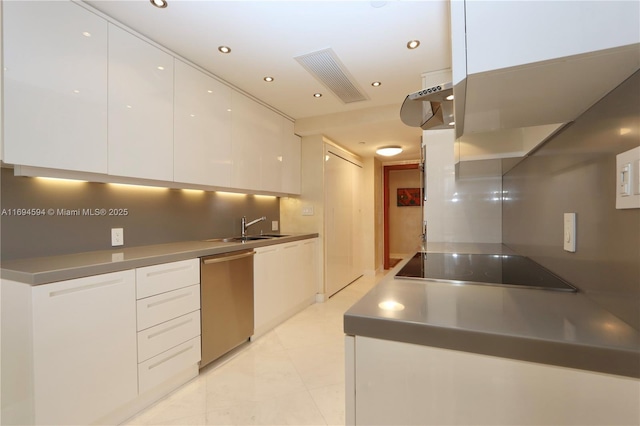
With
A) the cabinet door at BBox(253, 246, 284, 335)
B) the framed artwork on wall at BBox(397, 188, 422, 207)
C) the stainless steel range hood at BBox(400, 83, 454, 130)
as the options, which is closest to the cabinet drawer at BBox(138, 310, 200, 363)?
the cabinet door at BBox(253, 246, 284, 335)

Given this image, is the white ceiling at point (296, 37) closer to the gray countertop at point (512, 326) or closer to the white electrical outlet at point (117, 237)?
the white electrical outlet at point (117, 237)

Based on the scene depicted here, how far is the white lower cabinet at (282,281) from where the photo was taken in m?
2.64

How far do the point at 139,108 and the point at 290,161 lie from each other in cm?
190

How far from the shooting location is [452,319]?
607mm

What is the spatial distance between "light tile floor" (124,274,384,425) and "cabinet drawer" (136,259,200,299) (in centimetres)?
68

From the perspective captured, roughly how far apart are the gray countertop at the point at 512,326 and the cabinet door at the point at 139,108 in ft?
5.97

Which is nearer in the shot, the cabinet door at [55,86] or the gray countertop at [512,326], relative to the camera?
the gray countertop at [512,326]

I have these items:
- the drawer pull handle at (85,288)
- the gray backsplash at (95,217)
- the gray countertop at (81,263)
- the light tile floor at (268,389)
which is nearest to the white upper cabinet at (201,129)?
the gray backsplash at (95,217)

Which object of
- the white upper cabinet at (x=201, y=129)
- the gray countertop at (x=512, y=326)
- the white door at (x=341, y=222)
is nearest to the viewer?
the gray countertop at (x=512, y=326)

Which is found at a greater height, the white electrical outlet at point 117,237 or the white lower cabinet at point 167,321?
the white electrical outlet at point 117,237

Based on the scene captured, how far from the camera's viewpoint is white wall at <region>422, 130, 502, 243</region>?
81.7 inches

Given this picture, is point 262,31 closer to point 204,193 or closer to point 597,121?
point 204,193

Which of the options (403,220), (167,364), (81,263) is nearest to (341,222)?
(167,364)

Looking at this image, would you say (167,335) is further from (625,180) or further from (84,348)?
(625,180)
